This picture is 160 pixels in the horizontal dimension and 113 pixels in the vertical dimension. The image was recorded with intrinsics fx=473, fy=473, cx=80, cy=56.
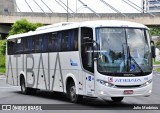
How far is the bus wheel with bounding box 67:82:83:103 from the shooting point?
55.4 ft

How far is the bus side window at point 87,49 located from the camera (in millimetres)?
15789

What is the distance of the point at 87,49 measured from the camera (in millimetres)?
16000

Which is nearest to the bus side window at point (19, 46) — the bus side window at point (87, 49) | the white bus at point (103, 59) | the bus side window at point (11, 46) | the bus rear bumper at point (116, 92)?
the bus side window at point (11, 46)

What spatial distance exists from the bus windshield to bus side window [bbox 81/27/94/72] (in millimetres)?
387

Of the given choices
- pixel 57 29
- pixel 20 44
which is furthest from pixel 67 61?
pixel 20 44

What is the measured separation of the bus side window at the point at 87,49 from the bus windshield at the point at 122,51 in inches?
15.2

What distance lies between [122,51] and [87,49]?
1.23m

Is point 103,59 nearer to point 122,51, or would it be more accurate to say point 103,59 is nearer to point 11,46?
point 122,51

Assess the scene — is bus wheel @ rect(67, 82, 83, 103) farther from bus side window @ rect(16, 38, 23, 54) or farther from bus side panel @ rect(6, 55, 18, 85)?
bus side panel @ rect(6, 55, 18, 85)

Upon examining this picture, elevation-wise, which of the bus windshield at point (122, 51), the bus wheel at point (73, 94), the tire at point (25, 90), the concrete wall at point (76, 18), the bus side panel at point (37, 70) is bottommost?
the tire at point (25, 90)

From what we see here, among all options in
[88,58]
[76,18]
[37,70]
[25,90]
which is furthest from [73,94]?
[76,18]

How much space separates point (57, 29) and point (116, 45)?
3750mm

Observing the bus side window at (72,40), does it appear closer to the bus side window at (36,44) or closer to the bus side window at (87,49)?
the bus side window at (87,49)

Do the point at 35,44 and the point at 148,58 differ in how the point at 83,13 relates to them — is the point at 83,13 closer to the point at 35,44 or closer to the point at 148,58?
the point at 35,44
